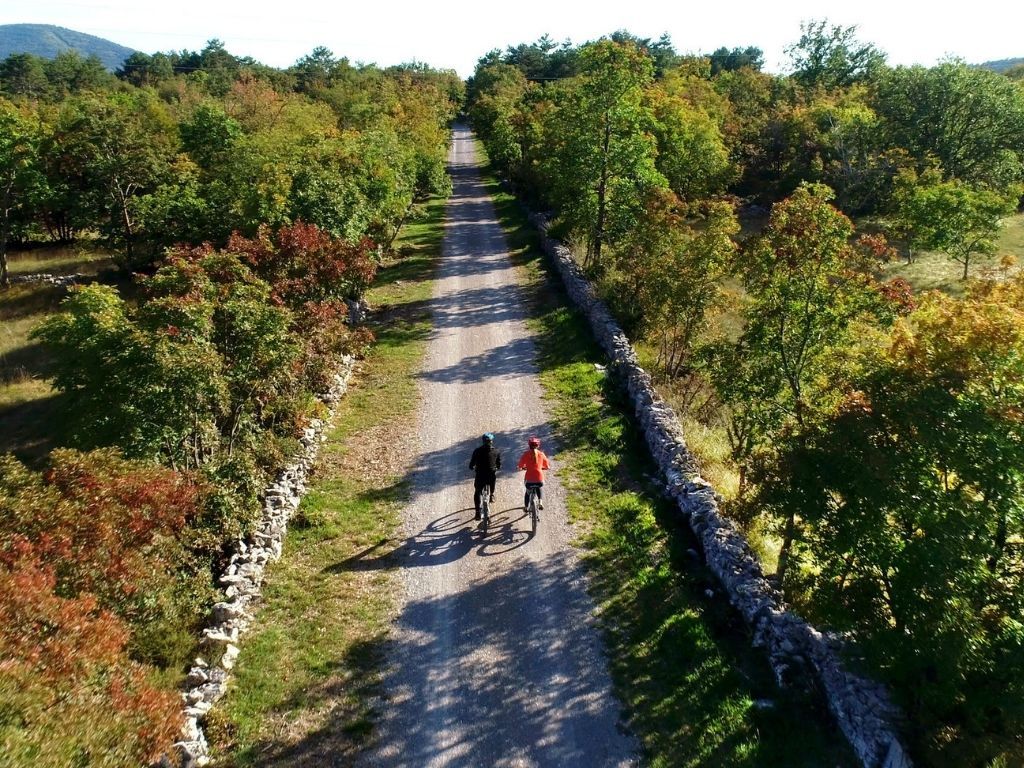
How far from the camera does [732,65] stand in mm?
93562

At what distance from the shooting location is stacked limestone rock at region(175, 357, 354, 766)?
27.7ft

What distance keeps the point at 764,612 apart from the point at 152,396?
1049 cm

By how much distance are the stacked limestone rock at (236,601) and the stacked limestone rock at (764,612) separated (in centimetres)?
809

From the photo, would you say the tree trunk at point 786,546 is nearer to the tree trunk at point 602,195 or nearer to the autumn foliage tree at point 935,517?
the autumn foliage tree at point 935,517

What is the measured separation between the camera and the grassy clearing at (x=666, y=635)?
8.62m

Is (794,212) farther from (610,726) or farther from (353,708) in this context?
(353,708)

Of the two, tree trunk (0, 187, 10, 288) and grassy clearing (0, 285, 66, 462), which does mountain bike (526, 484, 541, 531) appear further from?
tree trunk (0, 187, 10, 288)

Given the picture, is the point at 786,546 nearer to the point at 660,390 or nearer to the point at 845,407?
the point at 845,407

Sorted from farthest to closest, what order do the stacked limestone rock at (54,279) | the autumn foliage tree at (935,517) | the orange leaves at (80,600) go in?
the stacked limestone rock at (54,279)
the autumn foliage tree at (935,517)
the orange leaves at (80,600)

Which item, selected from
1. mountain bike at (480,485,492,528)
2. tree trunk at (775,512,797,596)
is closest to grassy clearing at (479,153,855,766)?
tree trunk at (775,512,797,596)

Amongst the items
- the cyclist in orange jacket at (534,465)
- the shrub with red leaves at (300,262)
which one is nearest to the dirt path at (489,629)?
the cyclist in orange jacket at (534,465)

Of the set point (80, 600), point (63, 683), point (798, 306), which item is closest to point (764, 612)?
point (798, 306)

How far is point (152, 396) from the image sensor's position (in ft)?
34.1

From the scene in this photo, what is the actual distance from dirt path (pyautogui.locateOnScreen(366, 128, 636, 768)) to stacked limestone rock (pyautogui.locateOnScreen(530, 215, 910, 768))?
2.52 m
